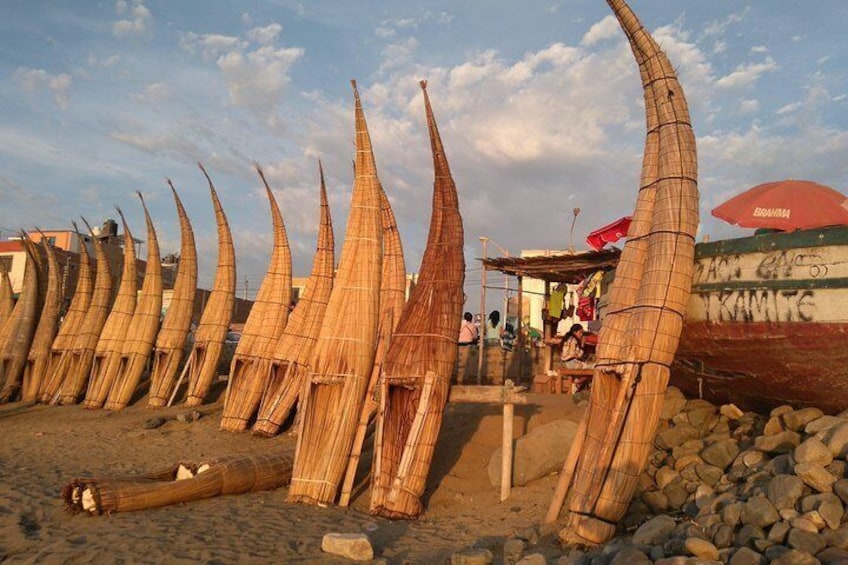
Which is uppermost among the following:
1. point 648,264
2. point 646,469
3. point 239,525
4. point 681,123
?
point 681,123

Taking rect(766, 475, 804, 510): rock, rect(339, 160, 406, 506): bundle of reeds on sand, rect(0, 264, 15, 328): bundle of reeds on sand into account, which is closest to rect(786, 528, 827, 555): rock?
rect(766, 475, 804, 510): rock

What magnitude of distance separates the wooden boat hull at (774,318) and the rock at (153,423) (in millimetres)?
9575

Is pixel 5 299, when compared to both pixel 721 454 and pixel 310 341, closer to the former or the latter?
pixel 310 341

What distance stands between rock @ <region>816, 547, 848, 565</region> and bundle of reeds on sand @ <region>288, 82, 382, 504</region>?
489 centimetres

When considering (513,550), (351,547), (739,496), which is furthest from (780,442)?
(351,547)

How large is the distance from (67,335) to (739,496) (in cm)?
1649

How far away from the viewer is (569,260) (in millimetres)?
13531

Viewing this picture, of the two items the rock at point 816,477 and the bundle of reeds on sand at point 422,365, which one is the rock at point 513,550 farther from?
the rock at point 816,477

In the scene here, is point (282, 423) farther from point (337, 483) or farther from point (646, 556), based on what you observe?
point (646, 556)

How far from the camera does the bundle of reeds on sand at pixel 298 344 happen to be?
37.1ft

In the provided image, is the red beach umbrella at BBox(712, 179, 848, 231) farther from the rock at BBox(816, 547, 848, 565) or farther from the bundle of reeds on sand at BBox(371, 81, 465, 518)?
the rock at BBox(816, 547, 848, 565)

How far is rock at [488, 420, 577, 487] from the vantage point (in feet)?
26.9

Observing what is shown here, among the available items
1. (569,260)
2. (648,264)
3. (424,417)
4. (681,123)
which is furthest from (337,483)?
(569,260)

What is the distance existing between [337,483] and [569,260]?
747 centimetres
